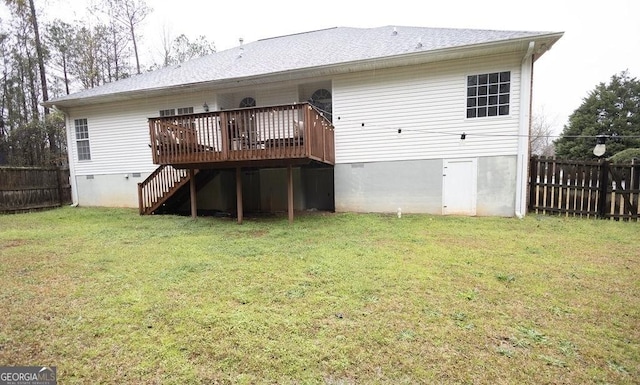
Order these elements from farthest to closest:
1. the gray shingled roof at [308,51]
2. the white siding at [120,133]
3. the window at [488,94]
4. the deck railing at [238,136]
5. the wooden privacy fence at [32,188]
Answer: the white siding at [120,133], the wooden privacy fence at [32,188], the gray shingled roof at [308,51], the window at [488,94], the deck railing at [238,136]

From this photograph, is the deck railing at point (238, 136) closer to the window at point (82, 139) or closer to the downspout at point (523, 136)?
the downspout at point (523, 136)

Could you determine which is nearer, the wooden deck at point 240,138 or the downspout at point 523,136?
the wooden deck at point 240,138

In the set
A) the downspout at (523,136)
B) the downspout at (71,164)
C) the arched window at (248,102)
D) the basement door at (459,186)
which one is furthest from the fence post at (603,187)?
the downspout at (71,164)

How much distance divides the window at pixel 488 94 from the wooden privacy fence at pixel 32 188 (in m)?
15.0

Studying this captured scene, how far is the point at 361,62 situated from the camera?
26.5 ft

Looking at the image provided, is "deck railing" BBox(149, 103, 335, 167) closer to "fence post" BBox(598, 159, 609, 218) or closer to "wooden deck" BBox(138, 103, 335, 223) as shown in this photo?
"wooden deck" BBox(138, 103, 335, 223)

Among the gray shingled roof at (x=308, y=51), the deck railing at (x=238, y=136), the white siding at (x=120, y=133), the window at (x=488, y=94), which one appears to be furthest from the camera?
the white siding at (x=120, y=133)

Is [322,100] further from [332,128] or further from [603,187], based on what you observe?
[603,187]

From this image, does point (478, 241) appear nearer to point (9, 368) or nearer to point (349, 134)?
point (349, 134)

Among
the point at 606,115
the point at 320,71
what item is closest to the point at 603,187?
→ the point at 320,71

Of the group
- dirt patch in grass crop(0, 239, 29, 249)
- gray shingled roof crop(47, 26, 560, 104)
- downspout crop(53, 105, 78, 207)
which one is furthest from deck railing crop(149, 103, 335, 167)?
downspout crop(53, 105, 78, 207)

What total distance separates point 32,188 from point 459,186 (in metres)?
14.7

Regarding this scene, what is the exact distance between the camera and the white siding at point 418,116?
7.75 meters

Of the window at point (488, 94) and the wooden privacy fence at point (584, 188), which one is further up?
the window at point (488, 94)
